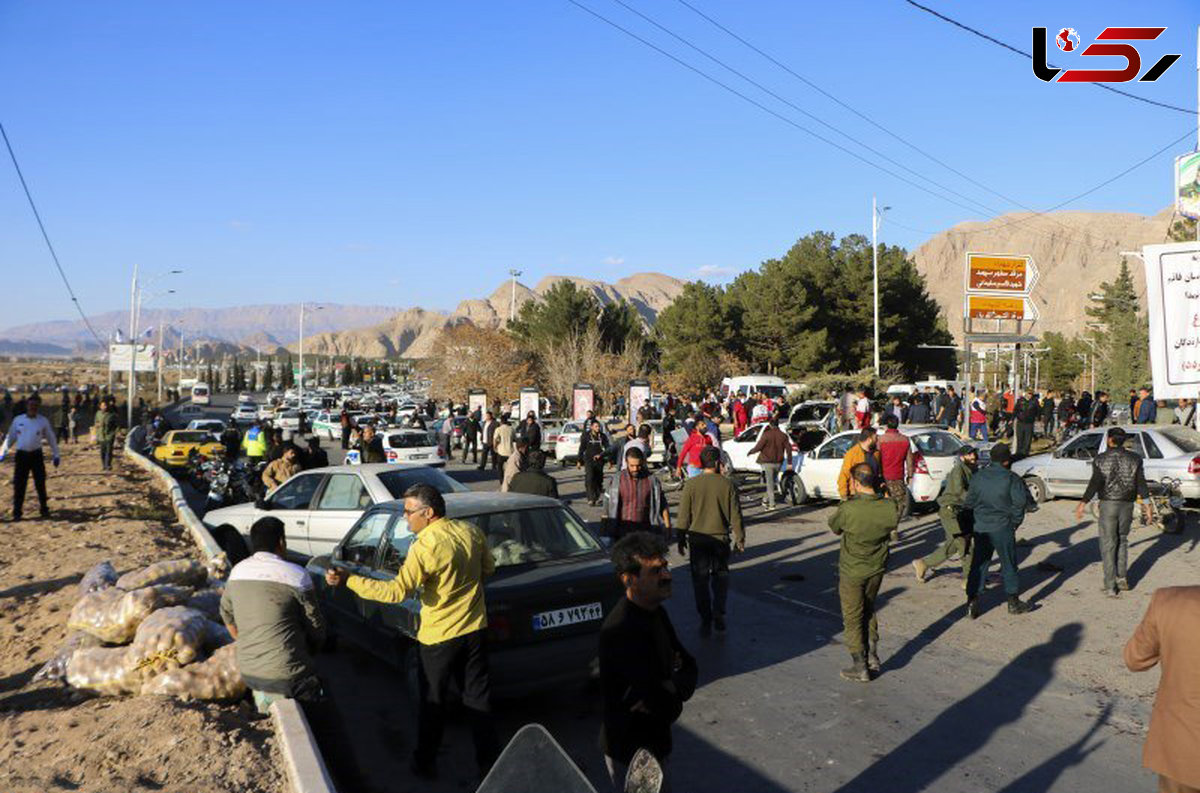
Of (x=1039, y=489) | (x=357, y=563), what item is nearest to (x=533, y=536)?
(x=357, y=563)

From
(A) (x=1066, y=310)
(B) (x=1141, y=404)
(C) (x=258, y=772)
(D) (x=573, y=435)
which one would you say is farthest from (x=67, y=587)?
(A) (x=1066, y=310)

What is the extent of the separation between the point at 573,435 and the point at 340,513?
17442 mm

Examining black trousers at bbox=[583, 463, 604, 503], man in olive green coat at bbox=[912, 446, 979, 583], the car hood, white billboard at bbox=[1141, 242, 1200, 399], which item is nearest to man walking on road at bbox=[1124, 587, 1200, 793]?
white billboard at bbox=[1141, 242, 1200, 399]

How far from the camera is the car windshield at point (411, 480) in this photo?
10.5 meters

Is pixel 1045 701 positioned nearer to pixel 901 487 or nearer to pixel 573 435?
pixel 901 487

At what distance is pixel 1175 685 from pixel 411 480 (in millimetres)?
8386

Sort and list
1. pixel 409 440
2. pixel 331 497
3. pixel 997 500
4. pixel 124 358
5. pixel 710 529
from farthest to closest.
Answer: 1. pixel 124 358
2. pixel 409 440
3. pixel 331 497
4. pixel 997 500
5. pixel 710 529

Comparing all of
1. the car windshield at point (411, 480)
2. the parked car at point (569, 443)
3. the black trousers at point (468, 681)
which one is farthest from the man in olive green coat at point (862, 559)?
the parked car at point (569, 443)

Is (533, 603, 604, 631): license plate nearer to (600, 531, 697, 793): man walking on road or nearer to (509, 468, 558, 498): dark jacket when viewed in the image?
(600, 531, 697, 793): man walking on road

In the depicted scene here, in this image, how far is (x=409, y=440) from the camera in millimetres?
24172

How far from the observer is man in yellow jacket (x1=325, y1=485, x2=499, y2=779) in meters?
5.07

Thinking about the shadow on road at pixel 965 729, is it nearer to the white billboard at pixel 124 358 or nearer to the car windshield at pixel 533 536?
the car windshield at pixel 533 536

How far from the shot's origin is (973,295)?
27766mm

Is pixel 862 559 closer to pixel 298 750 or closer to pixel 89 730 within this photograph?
pixel 298 750
